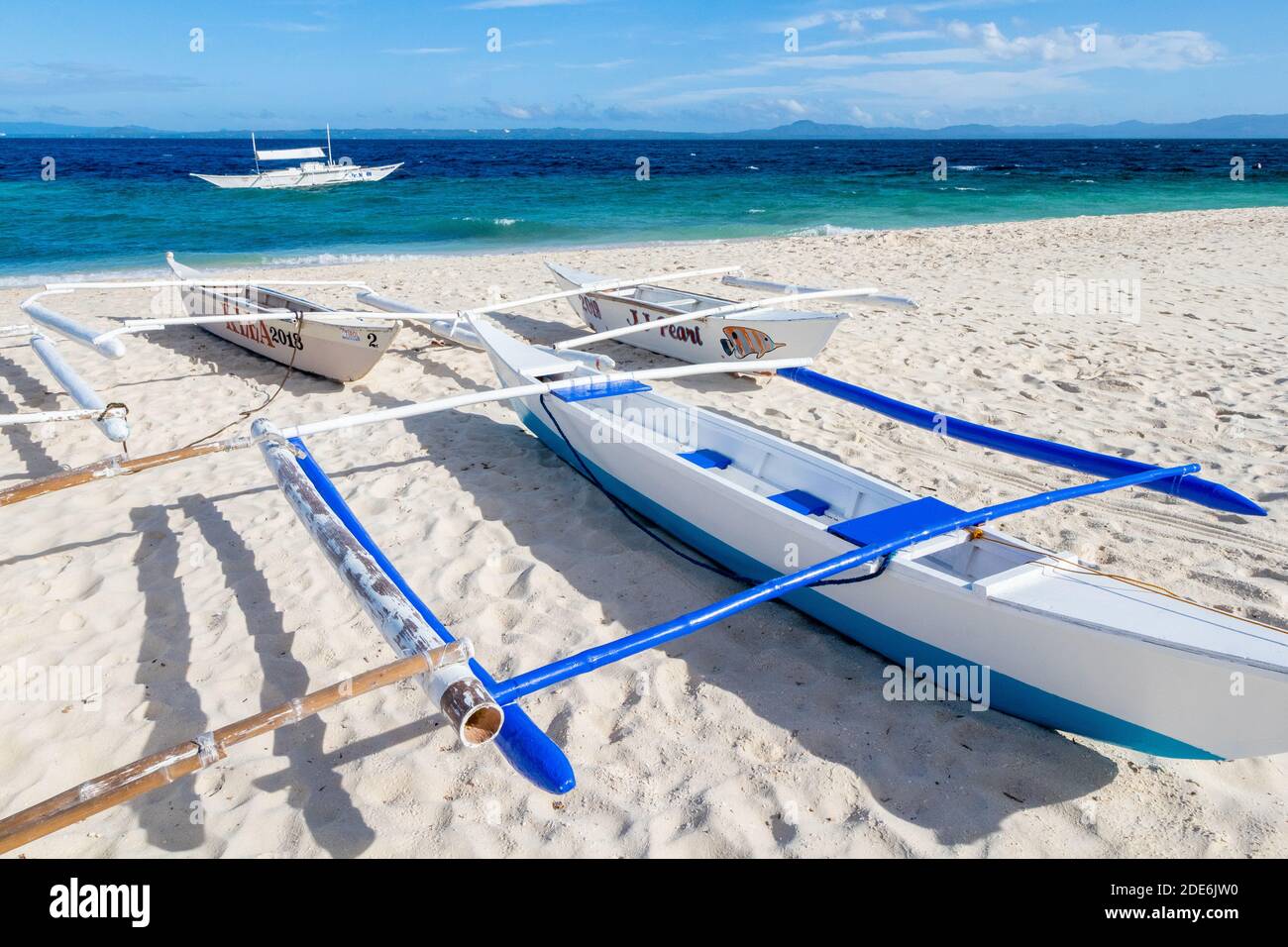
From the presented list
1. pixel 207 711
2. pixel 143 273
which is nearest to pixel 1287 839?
pixel 207 711

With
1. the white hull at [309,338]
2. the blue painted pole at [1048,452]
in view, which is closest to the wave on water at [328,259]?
the white hull at [309,338]

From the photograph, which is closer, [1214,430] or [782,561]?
[782,561]

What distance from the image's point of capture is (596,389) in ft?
14.6

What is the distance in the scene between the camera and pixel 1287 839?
2.10m


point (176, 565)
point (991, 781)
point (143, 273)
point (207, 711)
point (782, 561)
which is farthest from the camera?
point (143, 273)

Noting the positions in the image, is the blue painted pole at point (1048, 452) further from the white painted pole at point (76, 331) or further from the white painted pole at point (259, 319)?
the white painted pole at point (76, 331)

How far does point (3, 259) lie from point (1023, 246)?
16498 millimetres

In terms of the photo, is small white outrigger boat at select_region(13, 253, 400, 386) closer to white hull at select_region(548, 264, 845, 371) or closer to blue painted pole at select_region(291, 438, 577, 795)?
white hull at select_region(548, 264, 845, 371)

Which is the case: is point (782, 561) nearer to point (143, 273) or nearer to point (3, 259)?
point (143, 273)

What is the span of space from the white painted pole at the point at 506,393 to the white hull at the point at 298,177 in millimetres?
24979

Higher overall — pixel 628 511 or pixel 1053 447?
pixel 1053 447

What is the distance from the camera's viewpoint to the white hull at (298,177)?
2512cm

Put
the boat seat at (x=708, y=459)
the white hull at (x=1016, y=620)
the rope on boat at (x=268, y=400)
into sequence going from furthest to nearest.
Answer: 1. the rope on boat at (x=268, y=400)
2. the boat seat at (x=708, y=459)
3. the white hull at (x=1016, y=620)

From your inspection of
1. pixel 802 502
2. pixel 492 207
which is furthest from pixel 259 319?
pixel 492 207
